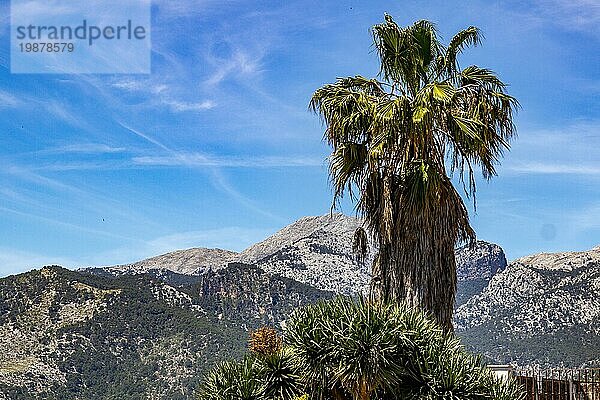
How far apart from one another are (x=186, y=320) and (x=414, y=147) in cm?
8269

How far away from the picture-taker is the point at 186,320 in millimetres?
91938

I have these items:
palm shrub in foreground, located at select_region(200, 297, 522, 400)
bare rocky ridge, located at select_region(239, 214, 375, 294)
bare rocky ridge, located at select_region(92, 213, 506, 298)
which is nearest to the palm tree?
palm shrub in foreground, located at select_region(200, 297, 522, 400)

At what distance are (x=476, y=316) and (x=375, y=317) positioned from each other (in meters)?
81.7

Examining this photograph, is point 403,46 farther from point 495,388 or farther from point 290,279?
point 290,279

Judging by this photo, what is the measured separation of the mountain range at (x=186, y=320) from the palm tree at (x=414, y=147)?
1862 inches

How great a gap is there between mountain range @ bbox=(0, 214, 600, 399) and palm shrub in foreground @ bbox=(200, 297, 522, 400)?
47748mm

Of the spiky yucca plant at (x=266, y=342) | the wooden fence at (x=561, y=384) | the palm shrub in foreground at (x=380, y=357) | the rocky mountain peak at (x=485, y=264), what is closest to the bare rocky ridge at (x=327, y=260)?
the rocky mountain peak at (x=485, y=264)

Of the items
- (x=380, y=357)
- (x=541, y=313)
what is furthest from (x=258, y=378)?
(x=541, y=313)

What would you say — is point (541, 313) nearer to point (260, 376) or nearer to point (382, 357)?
point (260, 376)

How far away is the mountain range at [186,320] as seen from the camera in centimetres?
7050

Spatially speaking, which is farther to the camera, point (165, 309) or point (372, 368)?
point (165, 309)

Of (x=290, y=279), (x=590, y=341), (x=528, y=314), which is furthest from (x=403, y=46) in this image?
(x=290, y=279)

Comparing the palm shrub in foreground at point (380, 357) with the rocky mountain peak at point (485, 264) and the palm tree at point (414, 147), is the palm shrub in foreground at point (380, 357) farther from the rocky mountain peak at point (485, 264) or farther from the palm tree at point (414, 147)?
the rocky mountain peak at point (485, 264)

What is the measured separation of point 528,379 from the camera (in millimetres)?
13656
